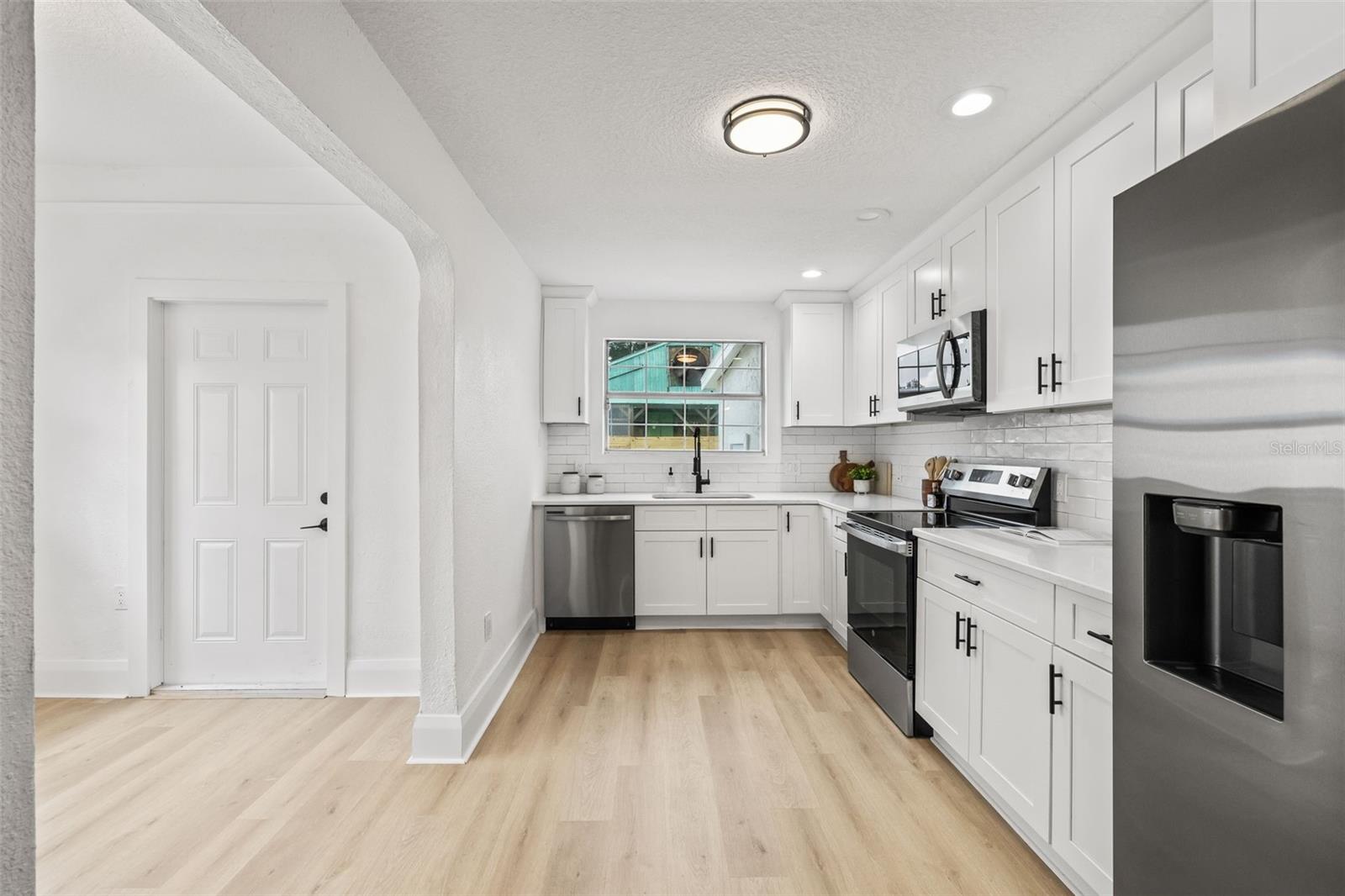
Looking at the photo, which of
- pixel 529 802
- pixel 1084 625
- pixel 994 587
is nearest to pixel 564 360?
pixel 529 802

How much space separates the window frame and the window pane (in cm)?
2

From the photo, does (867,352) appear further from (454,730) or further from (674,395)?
(454,730)

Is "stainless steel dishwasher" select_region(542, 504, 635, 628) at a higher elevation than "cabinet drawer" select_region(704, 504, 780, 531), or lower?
lower

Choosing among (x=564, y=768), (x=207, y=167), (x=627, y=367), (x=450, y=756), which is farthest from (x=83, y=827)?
(x=627, y=367)

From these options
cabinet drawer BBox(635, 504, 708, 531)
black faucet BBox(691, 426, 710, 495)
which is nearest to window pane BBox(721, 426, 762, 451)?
black faucet BBox(691, 426, 710, 495)

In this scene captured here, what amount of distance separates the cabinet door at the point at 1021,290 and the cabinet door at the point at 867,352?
1.33m

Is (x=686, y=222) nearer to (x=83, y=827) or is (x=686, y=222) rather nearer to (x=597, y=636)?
(x=597, y=636)

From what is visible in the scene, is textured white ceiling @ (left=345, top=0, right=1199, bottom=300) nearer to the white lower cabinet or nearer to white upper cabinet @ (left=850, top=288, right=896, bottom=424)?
white upper cabinet @ (left=850, top=288, right=896, bottom=424)

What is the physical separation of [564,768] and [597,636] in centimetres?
169

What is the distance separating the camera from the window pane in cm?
491

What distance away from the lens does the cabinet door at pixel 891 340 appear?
3564 mm

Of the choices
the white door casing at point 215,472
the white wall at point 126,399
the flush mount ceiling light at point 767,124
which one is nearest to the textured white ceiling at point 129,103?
the white wall at point 126,399

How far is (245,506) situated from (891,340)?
3721 mm

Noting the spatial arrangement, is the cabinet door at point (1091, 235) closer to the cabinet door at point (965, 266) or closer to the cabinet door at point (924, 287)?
the cabinet door at point (965, 266)
